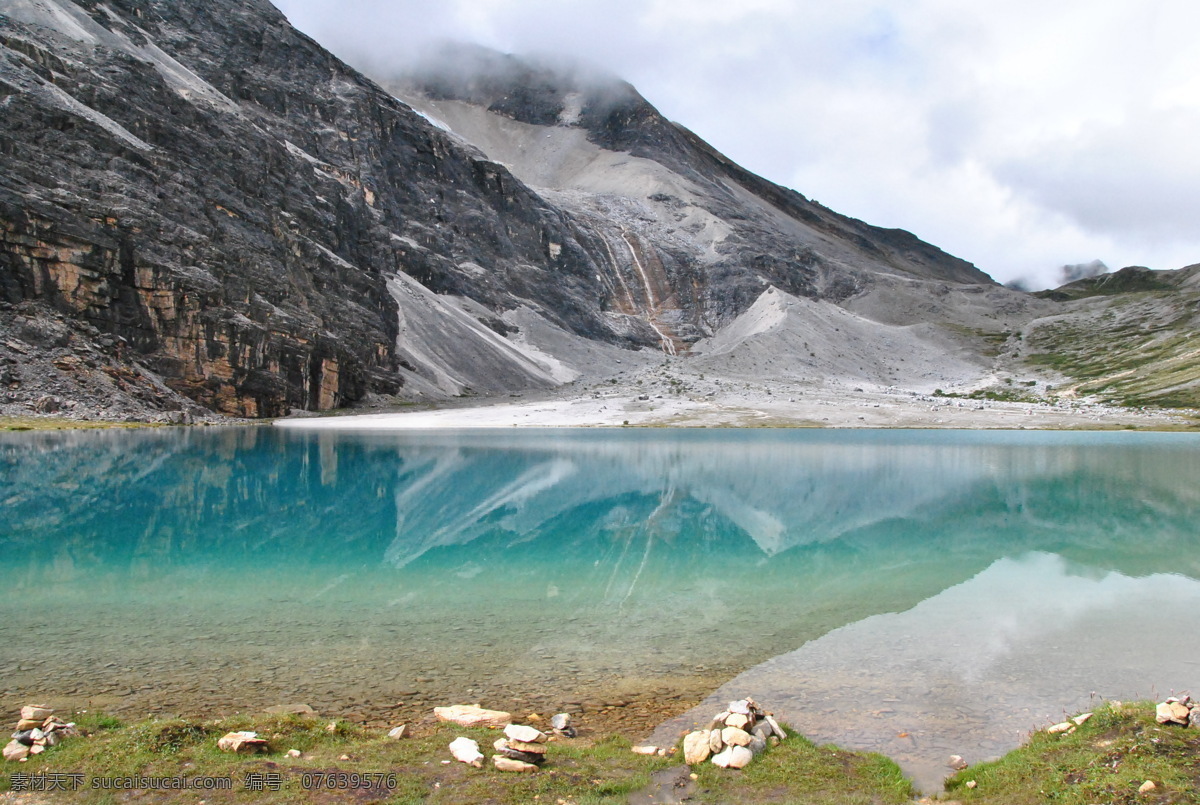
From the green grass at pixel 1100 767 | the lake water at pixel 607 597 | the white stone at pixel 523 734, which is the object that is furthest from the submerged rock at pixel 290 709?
the green grass at pixel 1100 767

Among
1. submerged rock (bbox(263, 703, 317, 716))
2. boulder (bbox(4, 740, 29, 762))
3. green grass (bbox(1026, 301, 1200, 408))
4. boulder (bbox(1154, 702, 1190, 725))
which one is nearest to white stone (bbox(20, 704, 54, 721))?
boulder (bbox(4, 740, 29, 762))

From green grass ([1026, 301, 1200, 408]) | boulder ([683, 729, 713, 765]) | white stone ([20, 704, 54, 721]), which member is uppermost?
green grass ([1026, 301, 1200, 408])

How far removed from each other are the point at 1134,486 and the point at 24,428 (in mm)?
59382

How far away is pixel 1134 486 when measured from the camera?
30.5 meters

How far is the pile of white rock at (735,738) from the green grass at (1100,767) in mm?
1664

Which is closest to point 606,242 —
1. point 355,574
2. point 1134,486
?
point 1134,486

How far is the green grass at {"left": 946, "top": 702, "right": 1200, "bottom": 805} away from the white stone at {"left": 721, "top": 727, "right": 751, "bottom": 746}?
181 centimetres

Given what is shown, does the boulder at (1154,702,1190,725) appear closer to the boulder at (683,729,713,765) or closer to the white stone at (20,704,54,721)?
the boulder at (683,729,713,765)

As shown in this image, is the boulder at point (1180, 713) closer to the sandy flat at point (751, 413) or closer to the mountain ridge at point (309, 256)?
the mountain ridge at point (309, 256)

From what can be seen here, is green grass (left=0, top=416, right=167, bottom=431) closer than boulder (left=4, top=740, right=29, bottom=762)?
No

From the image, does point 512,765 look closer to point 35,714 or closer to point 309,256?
point 35,714

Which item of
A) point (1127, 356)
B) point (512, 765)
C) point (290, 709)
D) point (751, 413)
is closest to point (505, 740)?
point (512, 765)

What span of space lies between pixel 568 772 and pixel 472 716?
1.80 m

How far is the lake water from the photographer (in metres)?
9.12
